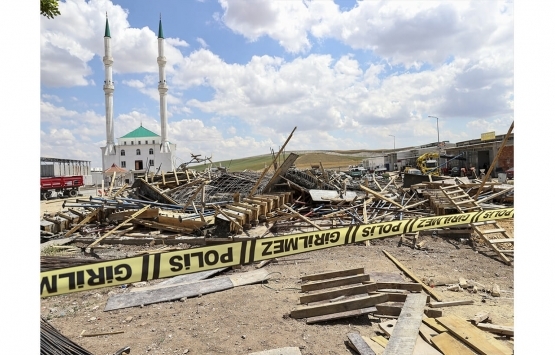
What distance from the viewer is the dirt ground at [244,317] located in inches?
185

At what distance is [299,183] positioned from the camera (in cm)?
1783

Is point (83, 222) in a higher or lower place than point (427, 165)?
lower

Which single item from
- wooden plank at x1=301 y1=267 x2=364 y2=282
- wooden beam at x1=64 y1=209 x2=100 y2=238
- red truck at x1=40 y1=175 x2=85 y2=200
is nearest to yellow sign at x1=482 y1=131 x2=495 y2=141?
wooden beam at x1=64 y1=209 x2=100 y2=238

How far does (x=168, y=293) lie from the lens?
6613 millimetres

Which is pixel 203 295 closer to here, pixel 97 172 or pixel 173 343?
pixel 173 343

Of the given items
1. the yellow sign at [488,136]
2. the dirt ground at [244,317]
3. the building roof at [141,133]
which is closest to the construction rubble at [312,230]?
the dirt ground at [244,317]

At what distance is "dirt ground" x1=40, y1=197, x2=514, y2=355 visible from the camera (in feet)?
15.4

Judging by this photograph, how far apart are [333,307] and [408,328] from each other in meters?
1.18

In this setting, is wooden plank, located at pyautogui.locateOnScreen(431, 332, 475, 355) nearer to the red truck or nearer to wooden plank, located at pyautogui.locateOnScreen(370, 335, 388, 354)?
wooden plank, located at pyautogui.locateOnScreen(370, 335, 388, 354)

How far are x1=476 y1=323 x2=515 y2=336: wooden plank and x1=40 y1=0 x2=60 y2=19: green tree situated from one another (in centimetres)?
911

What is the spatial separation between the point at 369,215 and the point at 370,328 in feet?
29.8

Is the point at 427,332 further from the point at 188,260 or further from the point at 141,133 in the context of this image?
the point at 141,133

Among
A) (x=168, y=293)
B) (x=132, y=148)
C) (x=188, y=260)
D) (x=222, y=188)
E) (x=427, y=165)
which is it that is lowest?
(x=168, y=293)

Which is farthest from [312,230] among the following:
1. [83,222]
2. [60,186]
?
[60,186]
